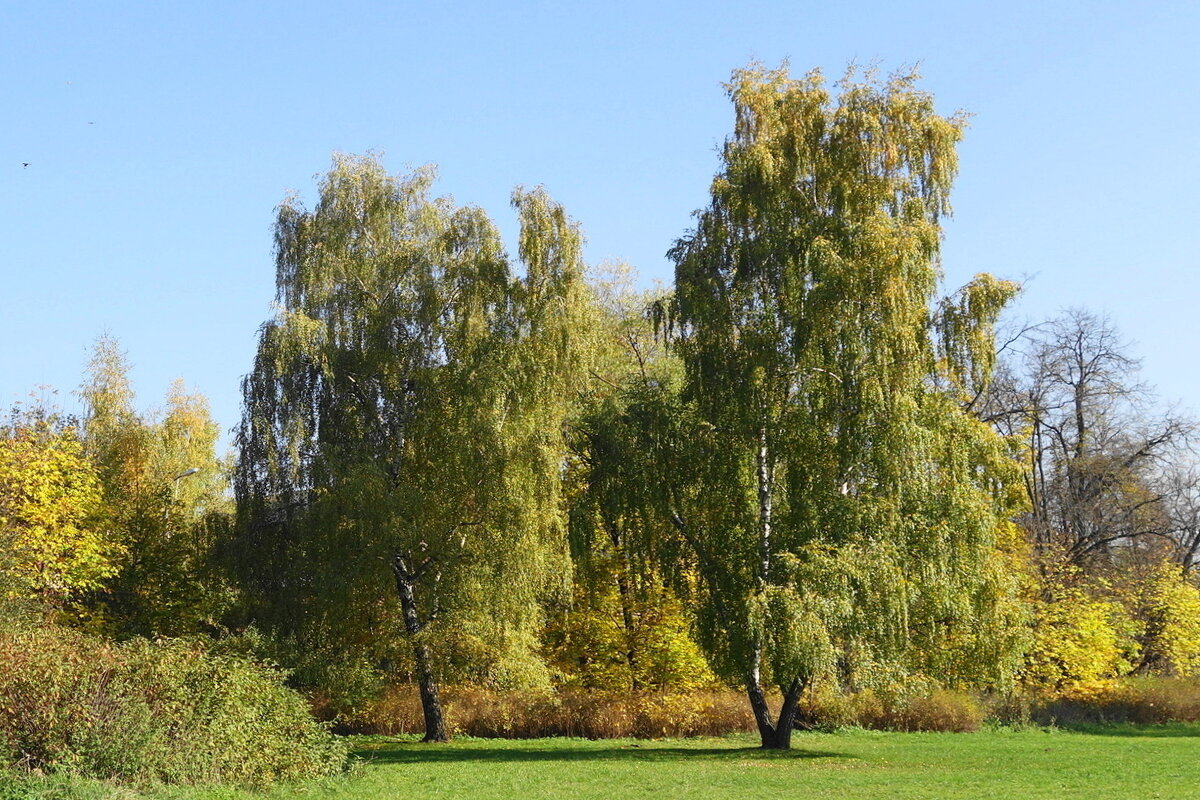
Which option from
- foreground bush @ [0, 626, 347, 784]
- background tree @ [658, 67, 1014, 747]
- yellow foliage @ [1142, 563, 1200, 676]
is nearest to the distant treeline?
background tree @ [658, 67, 1014, 747]

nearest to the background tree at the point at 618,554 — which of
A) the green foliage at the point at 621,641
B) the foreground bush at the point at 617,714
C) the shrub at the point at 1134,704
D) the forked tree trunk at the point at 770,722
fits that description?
the green foliage at the point at 621,641

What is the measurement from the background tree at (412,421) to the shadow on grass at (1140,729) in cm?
1817

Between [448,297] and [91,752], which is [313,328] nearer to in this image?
[448,297]

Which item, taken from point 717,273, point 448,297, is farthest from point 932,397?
point 448,297

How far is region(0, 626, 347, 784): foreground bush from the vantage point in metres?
15.9

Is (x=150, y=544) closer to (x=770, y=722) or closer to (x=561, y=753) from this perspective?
(x=561, y=753)

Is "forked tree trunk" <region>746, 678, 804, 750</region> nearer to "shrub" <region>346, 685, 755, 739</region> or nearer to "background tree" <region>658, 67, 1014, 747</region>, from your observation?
"background tree" <region>658, 67, 1014, 747</region>

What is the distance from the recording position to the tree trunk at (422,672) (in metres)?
30.4

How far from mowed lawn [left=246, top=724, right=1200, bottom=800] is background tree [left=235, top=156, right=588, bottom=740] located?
3.88 m

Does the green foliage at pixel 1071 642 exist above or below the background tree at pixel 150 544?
below

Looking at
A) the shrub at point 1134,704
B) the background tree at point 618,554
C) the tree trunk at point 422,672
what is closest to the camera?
the background tree at point 618,554

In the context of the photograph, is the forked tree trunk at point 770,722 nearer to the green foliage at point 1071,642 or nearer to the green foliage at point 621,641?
the green foliage at point 621,641

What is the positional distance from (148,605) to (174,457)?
48.2ft

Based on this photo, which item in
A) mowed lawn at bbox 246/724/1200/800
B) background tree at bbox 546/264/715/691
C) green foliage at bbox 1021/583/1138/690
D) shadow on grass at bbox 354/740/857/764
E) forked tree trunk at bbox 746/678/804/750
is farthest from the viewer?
green foliage at bbox 1021/583/1138/690
